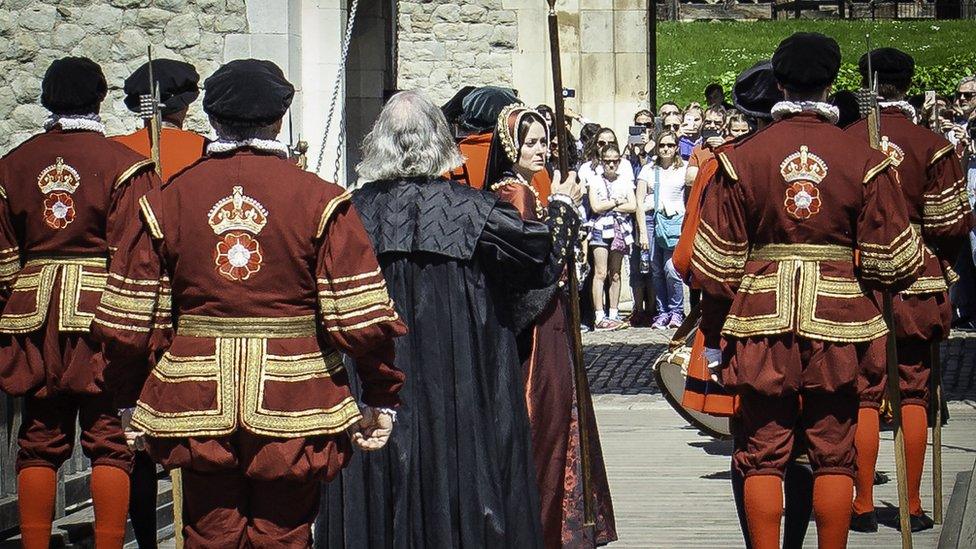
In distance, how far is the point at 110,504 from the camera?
6430 millimetres

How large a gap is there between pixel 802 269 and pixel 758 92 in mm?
1131

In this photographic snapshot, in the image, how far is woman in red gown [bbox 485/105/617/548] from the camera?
21.3 ft

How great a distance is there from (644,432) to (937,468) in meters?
3.04

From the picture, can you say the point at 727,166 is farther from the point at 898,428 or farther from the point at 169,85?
the point at 169,85

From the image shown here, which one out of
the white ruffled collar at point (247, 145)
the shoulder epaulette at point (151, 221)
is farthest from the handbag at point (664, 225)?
the shoulder epaulette at point (151, 221)

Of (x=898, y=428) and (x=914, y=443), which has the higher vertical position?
(x=898, y=428)

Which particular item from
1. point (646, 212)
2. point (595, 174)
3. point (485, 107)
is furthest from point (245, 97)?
point (646, 212)

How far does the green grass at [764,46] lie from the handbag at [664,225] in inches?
1048

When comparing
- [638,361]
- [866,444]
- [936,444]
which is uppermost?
[866,444]

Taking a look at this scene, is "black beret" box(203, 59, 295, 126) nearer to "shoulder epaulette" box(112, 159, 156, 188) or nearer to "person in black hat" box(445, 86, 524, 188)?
"shoulder epaulette" box(112, 159, 156, 188)

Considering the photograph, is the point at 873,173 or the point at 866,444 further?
the point at 866,444

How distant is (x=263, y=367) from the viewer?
4879 mm

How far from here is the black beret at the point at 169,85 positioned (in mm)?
7562

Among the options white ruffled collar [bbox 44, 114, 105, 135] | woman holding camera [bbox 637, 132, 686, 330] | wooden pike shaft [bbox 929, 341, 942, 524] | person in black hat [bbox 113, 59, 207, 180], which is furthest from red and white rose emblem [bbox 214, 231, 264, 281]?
woman holding camera [bbox 637, 132, 686, 330]
